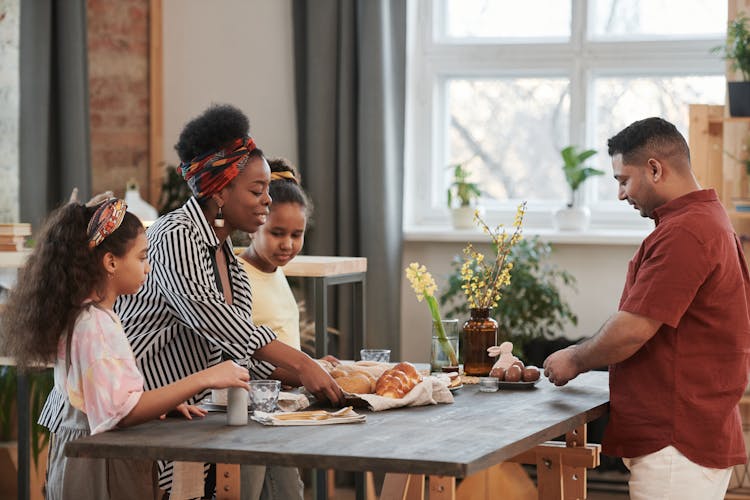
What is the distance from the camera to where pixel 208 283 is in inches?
93.7

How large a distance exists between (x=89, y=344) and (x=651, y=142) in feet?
4.11

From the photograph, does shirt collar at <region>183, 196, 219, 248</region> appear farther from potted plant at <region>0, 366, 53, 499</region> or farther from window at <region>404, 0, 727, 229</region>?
window at <region>404, 0, 727, 229</region>

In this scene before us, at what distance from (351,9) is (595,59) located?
1.09 metres

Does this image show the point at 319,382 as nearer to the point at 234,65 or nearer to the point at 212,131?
the point at 212,131

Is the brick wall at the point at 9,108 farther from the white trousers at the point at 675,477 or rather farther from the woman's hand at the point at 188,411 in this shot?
the white trousers at the point at 675,477

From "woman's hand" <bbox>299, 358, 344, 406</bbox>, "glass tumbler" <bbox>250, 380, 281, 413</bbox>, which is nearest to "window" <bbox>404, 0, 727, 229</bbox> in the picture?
"woman's hand" <bbox>299, 358, 344, 406</bbox>

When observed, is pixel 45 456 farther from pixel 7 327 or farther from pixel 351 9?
pixel 351 9

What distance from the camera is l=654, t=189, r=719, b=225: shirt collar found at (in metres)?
2.46

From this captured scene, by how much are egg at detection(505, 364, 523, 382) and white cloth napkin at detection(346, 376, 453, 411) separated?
266 mm

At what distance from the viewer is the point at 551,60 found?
5113 mm

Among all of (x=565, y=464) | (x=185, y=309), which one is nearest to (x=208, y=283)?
(x=185, y=309)

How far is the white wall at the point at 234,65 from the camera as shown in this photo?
527 centimetres

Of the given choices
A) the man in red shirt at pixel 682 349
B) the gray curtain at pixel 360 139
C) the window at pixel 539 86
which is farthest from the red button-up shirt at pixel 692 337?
the window at pixel 539 86

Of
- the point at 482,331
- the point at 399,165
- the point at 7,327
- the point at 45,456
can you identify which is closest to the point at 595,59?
the point at 399,165
